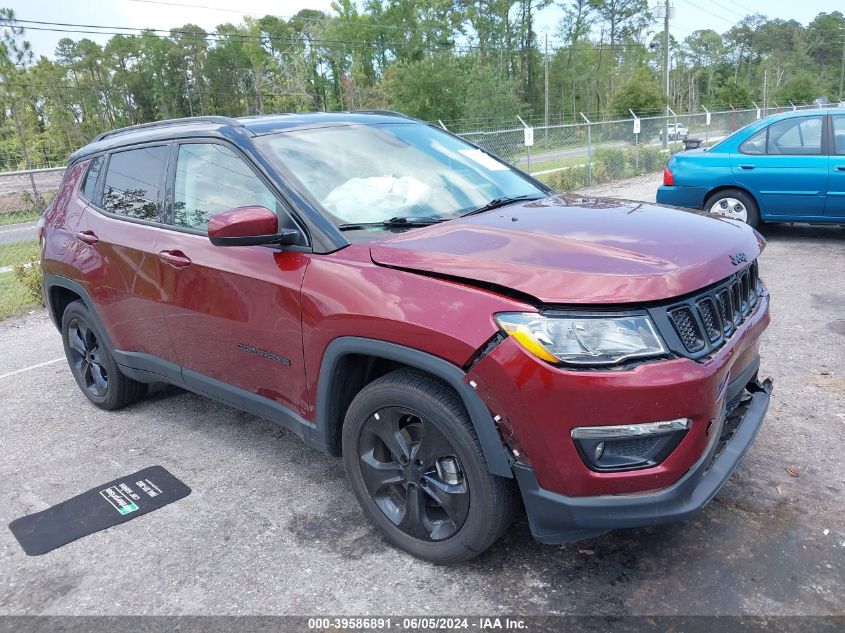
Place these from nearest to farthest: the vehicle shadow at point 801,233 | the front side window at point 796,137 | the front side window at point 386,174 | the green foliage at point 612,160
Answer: the front side window at point 386,174 < the front side window at point 796,137 < the vehicle shadow at point 801,233 < the green foliage at point 612,160

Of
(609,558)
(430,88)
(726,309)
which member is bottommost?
(609,558)

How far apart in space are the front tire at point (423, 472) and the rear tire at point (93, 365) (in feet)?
7.63

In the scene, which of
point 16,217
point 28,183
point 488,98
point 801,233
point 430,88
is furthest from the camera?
point 430,88

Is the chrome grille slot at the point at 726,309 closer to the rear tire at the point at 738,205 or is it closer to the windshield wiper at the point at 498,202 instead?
the windshield wiper at the point at 498,202

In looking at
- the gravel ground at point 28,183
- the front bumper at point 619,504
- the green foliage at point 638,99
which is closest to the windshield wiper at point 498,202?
the front bumper at point 619,504

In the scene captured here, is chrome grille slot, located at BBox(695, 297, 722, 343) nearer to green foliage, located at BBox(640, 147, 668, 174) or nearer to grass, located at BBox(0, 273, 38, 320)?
grass, located at BBox(0, 273, 38, 320)

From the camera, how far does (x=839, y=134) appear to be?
7680 mm

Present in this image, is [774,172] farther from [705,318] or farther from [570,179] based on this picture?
[570,179]

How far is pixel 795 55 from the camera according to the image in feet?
246

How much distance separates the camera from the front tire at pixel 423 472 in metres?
2.43

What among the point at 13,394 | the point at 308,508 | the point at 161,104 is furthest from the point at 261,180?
the point at 161,104

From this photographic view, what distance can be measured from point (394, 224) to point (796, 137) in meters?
6.90

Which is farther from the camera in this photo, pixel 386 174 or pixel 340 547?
pixel 386 174

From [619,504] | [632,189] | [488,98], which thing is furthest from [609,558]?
[488,98]
